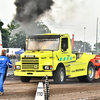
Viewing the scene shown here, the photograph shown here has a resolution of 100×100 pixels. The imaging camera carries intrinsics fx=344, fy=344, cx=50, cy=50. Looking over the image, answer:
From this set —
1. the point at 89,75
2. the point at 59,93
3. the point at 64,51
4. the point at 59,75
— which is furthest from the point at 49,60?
the point at 59,93

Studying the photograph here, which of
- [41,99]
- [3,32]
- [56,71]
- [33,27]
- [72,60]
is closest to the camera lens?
[41,99]

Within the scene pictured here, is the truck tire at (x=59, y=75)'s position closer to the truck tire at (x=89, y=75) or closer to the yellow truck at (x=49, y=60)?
the yellow truck at (x=49, y=60)

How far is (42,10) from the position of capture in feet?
93.9

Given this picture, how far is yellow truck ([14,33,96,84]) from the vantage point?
18.5 metres

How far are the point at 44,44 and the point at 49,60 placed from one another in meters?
1.20

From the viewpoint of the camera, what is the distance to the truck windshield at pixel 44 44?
1925cm

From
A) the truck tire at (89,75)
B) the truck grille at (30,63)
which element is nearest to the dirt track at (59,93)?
the truck grille at (30,63)

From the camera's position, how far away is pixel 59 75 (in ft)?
60.7

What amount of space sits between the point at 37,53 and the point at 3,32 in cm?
7564

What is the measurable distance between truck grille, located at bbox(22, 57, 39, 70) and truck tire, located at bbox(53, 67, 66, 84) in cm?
110

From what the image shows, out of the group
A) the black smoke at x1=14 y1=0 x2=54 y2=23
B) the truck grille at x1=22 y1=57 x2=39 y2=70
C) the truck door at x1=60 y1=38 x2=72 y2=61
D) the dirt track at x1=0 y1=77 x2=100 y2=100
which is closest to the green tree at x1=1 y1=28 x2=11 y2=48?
the black smoke at x1=14 y1=0 x2=54 y2=23

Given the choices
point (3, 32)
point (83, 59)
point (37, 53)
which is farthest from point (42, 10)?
point (3, 32)

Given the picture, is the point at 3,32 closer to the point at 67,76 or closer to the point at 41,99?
the point at 67,76

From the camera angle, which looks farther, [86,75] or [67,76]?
[86,75]
